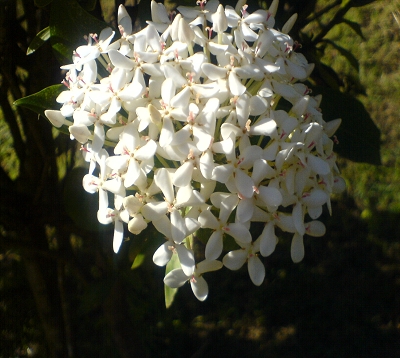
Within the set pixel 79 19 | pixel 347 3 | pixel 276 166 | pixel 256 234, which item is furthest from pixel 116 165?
pixel 256 234

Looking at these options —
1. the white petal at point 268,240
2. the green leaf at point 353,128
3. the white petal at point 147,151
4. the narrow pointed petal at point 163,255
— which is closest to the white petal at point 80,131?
the white petal at point 147,151

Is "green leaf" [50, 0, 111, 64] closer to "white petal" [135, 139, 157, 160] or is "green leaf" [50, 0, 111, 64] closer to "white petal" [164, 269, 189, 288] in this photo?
"white petal" [135, 139, 157, 160]

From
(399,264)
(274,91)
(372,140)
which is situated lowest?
(399,264)

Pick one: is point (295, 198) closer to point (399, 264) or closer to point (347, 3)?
point (347, 3)

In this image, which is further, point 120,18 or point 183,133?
point 120,18

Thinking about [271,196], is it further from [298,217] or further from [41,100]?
[41,100]

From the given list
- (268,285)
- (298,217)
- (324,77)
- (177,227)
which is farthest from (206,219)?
(268,285)
